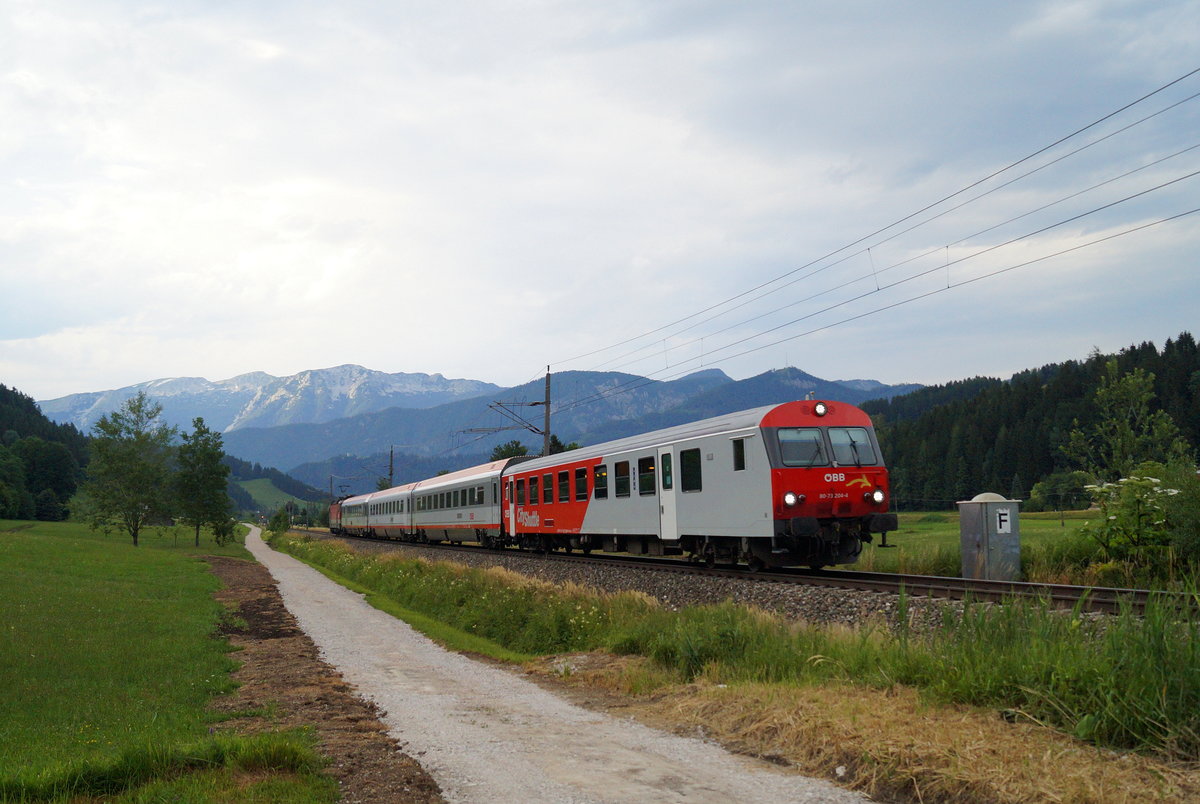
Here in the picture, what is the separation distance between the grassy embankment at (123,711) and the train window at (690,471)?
9646 millimetres

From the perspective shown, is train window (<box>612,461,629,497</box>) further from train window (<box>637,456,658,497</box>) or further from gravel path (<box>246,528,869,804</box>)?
gravel path (<box>246,528,869,804</box>)

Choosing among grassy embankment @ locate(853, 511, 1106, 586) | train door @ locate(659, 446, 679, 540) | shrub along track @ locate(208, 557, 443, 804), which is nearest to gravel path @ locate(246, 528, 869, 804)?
shrub along track @ locate(208, 557, 443, 804)

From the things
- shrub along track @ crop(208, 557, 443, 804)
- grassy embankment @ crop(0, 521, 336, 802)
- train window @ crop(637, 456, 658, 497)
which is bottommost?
shrub along track @ crop(208, 557, 443, 804)

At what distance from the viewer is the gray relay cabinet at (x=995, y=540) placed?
15523 mm

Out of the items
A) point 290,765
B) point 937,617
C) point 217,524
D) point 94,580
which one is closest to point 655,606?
point 937,617

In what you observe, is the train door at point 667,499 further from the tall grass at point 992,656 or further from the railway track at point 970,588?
the tall grass at point 992,656

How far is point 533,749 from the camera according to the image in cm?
761

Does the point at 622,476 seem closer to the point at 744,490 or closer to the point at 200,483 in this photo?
the point at 744,490

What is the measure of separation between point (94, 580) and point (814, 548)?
842 inches

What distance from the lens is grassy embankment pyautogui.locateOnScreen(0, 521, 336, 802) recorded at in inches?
251

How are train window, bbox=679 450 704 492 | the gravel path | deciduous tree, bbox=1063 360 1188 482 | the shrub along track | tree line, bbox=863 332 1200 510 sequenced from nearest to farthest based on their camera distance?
the gravel path < the shrub along track < train window, bbox=679 450 704 492 < deciduous tree, bbox=1063 360 1188 482 < tree line, bbox=863 332 1200 510

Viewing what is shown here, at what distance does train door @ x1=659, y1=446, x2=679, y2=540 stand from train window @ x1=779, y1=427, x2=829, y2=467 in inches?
138

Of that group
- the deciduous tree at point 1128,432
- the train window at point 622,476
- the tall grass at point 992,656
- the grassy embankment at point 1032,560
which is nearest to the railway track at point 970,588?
the tall grass at point 992,656

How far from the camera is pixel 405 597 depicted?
24344mm
